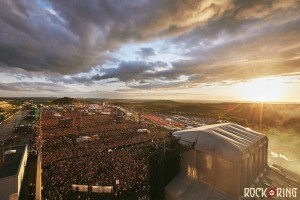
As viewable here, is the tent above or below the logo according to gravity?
above

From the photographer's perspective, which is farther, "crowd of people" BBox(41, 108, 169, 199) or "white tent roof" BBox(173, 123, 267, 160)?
"crowd of people" BBox(41, 108, 169, 199)

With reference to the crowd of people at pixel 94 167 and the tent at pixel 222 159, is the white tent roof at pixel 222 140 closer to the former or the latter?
the tent at pixel 222 159

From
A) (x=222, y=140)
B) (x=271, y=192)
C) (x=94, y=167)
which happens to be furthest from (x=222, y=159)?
(x=94, y=167)

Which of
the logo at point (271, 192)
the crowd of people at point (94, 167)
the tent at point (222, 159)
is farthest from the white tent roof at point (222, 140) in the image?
the crowd of people at point (94, 167)

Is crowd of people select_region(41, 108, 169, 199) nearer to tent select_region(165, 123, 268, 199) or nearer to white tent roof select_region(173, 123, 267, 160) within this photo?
tent select_region(165, 123, 268, 199)

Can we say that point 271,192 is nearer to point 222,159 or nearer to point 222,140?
point 222,159

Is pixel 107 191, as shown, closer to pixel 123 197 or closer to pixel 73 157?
pixel 123 197

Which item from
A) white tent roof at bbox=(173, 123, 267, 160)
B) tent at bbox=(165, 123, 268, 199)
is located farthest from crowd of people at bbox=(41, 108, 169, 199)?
white tent roof at bbox=(173, 123, 267, 160)

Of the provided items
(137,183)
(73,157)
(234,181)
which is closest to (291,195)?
(234,181)
